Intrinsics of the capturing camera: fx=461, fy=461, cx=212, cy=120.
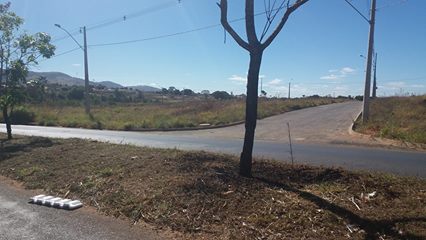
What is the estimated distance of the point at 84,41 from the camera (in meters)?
38.7

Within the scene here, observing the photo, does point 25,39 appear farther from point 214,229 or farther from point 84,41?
point 84,41

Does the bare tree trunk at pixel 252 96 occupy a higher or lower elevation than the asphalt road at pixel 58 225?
higher

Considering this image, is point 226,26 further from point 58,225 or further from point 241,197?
point 58,225

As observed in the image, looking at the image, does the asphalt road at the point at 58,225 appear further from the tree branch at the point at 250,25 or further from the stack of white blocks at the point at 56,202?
the tree branch at the point at 250,25

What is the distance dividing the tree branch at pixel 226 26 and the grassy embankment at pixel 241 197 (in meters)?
2.07

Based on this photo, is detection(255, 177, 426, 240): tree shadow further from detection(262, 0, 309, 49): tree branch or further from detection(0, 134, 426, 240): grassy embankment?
detection(262, 0, 309, 49): tree branch

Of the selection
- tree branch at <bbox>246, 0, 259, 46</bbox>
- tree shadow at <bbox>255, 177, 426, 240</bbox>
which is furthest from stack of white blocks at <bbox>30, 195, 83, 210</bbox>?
tree branch at <bbox>246, 0, 259, 46</bbox>

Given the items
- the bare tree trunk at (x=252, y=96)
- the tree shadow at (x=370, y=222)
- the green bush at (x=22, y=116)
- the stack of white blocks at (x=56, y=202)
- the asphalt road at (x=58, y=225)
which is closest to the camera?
the tree shadow at (x=370, y=222)

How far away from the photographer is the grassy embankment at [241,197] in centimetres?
525

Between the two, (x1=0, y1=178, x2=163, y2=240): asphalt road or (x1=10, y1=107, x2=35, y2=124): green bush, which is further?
(x1=10, y1=107, x2=35, y2=124): green bush

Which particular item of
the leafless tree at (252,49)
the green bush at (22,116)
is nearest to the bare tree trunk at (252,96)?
the leafless tree at (252,49)

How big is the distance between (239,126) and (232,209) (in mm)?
22441

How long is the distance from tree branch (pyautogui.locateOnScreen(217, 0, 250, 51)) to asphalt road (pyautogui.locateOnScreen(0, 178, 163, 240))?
10.6 ft

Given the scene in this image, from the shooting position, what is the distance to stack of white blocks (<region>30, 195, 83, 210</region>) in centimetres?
700
